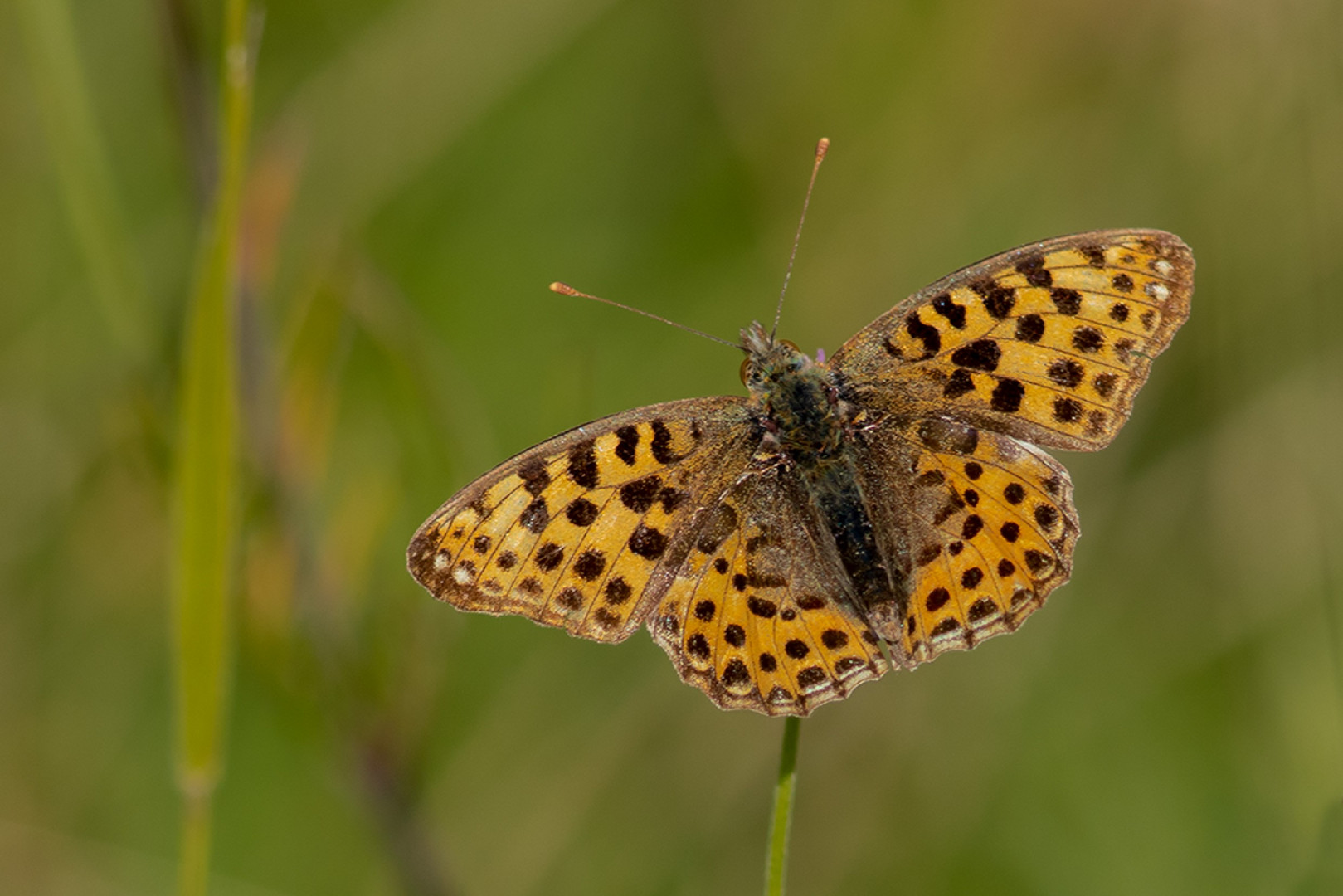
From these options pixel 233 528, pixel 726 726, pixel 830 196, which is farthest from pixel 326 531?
pixel 830 196

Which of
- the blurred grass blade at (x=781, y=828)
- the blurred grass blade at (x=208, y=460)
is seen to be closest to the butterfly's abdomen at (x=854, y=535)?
the blurred grass blade at (x=781, y=828)

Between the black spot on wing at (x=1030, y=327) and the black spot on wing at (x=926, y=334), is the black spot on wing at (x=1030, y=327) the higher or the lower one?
the lower one

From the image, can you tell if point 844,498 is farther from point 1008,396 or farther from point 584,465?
point 584,465

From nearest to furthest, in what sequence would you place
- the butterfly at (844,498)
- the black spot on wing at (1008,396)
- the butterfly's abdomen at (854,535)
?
the butterfly at (844,498), the butterfly's abdomen at (854,535), the black spot on wing at (1008,396)

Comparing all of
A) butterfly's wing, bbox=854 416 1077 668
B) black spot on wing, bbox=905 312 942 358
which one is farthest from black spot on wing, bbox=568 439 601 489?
black spot on wing, bbox=905 312 942 358

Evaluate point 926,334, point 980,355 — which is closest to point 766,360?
point 926,334

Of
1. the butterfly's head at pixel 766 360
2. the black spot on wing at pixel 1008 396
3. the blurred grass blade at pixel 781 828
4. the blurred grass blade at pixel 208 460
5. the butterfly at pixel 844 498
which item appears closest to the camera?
the blurred grass blade at pixel 781 828

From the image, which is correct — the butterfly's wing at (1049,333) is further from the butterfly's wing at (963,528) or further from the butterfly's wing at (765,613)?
the butterfly's wing at (765,613)

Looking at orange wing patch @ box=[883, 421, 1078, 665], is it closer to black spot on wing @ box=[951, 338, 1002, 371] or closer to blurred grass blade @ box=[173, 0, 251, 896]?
black spot on wing @ box=[951, 338, 1002, 371]
